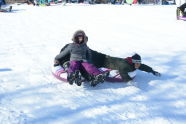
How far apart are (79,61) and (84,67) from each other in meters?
0.16

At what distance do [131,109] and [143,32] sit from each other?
21.8 ft

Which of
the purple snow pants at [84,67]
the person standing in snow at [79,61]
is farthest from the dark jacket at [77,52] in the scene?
the purple snow pants at [84,67]

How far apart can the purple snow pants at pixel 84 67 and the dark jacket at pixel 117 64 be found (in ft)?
1.52

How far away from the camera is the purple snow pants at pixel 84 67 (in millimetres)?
4438

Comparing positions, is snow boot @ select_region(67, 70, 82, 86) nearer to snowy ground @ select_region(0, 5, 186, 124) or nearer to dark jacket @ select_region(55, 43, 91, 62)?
snowy ground @ select_region(0, 5, 186, 124)

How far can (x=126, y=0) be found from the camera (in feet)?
83.0

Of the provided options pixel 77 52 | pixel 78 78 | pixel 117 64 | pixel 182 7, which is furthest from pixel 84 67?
pixel 182 7

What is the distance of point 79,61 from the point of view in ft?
15.4

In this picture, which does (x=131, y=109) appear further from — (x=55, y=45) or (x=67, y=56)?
(x=55, y=45)

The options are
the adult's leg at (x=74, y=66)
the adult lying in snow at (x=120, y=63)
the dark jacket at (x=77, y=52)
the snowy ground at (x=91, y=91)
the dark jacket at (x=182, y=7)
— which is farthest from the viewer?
the dark jacket at (x=182, y=7)

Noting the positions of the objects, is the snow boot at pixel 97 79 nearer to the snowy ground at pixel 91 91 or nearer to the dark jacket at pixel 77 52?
the snowy ground at pixel 91 91

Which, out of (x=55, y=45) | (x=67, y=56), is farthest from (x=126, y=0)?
(x=67, y=56)

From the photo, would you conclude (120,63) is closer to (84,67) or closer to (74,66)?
(84,67)

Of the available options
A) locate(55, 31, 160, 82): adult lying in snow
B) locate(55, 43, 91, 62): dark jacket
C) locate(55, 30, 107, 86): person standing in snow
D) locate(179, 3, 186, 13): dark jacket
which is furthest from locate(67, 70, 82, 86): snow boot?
locate(179, 3, 186, 13): dark jacket
